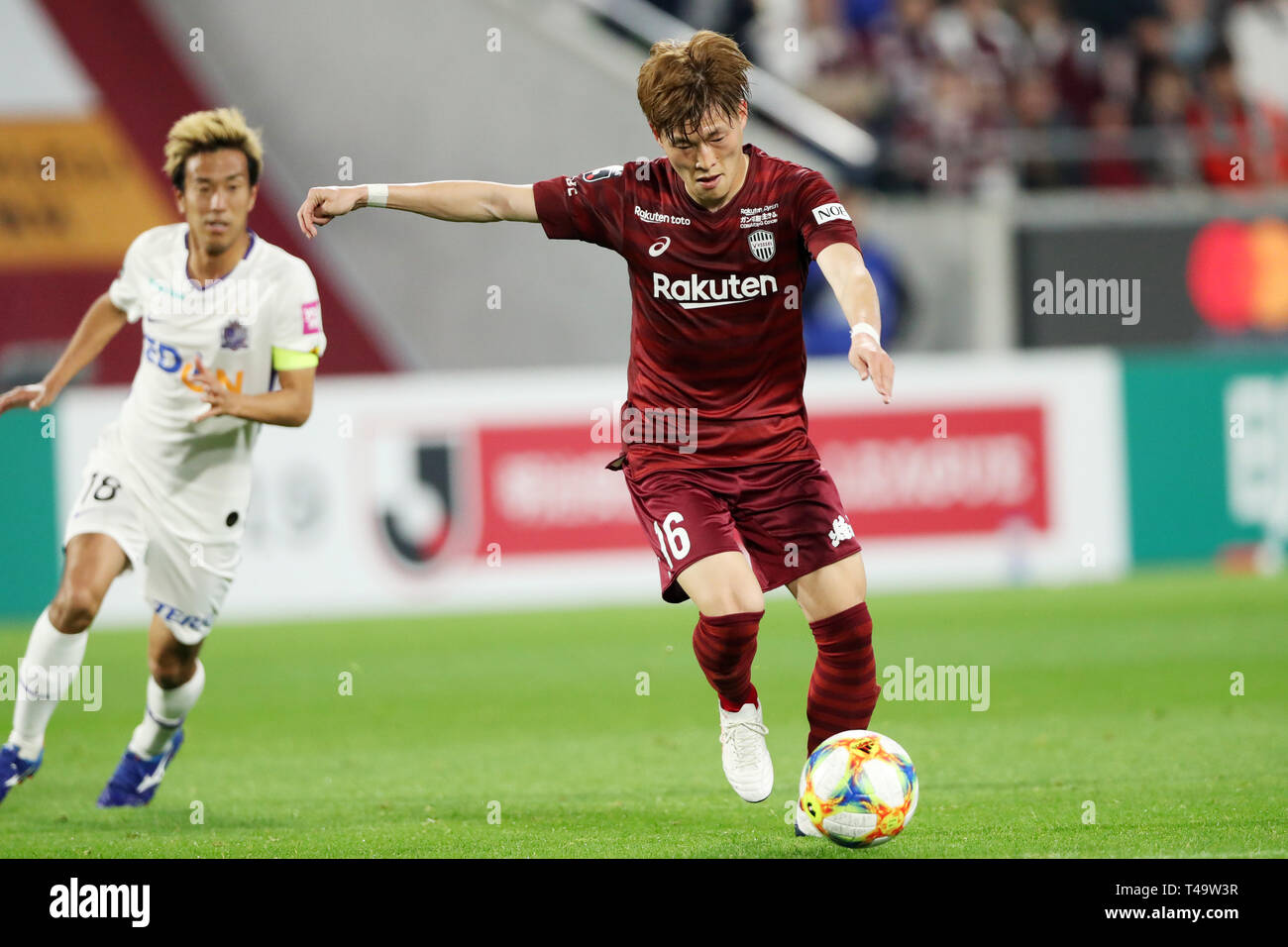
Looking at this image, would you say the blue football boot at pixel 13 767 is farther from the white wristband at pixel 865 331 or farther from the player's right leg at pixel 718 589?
the white wristband at pixel 865 331

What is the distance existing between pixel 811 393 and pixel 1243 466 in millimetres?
3645

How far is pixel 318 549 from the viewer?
46.1ft

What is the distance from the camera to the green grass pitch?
6.00 metres

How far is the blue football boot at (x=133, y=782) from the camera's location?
23.2ft

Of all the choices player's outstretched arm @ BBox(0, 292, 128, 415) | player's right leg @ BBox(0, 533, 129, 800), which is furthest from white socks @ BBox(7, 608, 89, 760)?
player's outstretched arm @ BBox(0, 292, 128, 415)

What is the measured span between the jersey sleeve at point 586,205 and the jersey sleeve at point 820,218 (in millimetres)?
629

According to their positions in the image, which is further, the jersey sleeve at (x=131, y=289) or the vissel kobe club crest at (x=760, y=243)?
the jersey sleeve at (x=131, y=289)

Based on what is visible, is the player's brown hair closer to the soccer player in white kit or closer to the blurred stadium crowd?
the soccer player in white kit

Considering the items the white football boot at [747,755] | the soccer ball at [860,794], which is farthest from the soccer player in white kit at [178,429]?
Answer: the soccer ball at [860,794]

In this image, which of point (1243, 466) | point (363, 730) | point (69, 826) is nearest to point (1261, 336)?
point (1243, 466)

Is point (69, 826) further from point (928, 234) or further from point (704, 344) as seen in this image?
point (928, 234)

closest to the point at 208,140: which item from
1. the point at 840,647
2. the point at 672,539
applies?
the point at 672,539

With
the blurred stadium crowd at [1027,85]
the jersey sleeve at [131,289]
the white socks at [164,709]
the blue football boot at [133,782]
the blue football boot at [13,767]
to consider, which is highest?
the blurred stadium crowd at [1027,85]

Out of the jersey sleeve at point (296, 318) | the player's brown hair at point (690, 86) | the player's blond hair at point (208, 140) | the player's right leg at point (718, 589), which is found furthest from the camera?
the jersey sleeve at point (296, 318)
